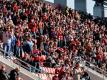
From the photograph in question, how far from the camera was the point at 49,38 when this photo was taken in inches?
1121

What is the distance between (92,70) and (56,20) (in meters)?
4.75

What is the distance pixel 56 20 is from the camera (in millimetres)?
32344

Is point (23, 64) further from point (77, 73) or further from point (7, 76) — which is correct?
Result: point (7, 76)

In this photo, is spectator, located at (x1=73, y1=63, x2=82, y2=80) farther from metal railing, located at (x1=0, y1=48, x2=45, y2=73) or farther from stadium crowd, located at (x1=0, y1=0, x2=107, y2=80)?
metal railing, located at (x1=0, y1=48, x2=45, y2=73)

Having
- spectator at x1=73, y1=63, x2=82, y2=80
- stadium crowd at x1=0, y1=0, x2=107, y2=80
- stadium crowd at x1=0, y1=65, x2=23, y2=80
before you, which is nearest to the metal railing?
stadium crowd at x1=0, y1=0, x2=107, y2=80

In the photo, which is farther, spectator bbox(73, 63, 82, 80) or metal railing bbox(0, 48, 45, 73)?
spectator bbox(73, 63, 82, 80)

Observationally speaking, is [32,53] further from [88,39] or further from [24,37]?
[88,39]

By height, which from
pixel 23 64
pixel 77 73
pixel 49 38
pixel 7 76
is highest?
pixel 49 38

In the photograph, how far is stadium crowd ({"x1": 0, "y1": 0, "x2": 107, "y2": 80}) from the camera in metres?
23.7

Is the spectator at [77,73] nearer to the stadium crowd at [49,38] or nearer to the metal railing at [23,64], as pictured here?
the stadium crowd at [49,38]

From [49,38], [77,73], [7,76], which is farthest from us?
[49,38]

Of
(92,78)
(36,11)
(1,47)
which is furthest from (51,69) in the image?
(36,11)

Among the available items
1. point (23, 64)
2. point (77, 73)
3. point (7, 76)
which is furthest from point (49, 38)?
point (7, 76)

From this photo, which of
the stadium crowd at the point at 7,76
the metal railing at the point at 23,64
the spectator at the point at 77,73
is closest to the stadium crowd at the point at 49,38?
the spectator at the point at 77,73
